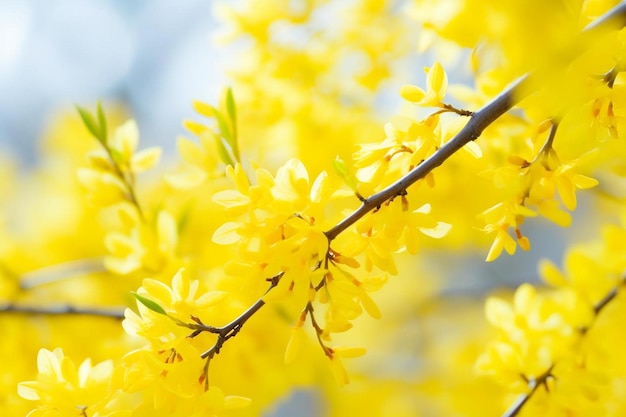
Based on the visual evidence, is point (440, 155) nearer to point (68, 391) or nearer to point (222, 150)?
point (222, 150)

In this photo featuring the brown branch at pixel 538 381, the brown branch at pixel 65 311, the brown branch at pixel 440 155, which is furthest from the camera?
the brown branch at pixel 65 311

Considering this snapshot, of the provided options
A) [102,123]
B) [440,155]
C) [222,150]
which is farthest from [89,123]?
[440,155]

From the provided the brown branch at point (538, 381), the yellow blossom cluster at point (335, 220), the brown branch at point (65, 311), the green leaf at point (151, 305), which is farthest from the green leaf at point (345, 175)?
the brown branch at point (65, 311)

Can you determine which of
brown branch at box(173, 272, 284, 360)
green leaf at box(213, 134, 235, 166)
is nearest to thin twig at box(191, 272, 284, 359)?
brown branch at box(173, 272, 284, 360)

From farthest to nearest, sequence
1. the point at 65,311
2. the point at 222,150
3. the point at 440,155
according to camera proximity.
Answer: the point at 65,311 → the point at 222,150 → the point at 440,155

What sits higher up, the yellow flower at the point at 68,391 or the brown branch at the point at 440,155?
the yellow flower at the point at 68,391

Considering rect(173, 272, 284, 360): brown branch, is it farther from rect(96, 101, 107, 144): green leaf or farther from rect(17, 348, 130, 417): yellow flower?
rect(96, 101, 107, 144): green leaf

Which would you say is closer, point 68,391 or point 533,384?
point 68,391

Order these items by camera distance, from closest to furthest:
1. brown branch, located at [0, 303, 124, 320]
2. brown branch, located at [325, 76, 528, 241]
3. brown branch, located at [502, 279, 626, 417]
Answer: brown branch, located at [325, 76, 528, 241] → brown branch, located at [502, 279, 626, 417] → brown branch, located at [0, 303, 124, 320]

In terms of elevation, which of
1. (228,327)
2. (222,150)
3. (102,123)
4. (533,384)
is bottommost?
(533,384)

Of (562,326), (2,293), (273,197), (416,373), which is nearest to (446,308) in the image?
(416,373)

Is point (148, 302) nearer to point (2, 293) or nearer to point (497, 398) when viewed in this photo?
point (2, 293)

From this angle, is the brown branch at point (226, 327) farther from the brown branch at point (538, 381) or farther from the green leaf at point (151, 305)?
the brown branch at point (538, 381)
